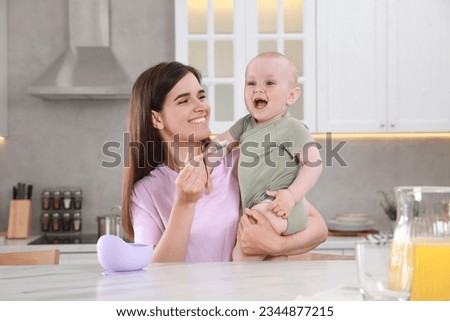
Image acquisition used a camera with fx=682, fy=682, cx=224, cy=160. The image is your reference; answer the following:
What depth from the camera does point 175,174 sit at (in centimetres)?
142

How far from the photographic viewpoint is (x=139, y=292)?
802 millimetres

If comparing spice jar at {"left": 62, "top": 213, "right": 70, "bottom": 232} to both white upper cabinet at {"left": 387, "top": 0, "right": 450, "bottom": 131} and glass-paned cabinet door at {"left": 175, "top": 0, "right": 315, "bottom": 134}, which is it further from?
white upper cabinet at {"left": 387, "top": 0, "right": 450, "bottom": 131}

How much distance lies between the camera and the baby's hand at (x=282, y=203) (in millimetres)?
1293

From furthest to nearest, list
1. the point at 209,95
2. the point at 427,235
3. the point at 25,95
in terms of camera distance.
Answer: the point at 25,95
the point at 209,95
the point at 427,235

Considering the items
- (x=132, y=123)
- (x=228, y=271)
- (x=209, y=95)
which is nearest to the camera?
(x=228, y=271)

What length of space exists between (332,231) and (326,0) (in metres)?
0.84

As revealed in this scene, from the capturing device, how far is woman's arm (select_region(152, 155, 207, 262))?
46.1 inches

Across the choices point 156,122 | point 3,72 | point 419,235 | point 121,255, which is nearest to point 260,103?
point 156,122

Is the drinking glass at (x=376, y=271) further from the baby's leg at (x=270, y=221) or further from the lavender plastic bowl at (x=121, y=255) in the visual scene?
the baby's leg at (x=270, y=221)

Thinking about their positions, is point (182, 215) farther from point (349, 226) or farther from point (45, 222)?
point (45, 222)

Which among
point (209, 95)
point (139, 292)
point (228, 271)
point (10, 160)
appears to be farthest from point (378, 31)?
point (139, 292)

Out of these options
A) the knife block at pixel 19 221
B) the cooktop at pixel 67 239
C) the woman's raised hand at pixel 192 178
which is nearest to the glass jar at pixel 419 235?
the woman's raised hand at pixel 192 178

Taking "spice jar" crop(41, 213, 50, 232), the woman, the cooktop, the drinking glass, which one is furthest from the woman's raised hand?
"spice jar" crop(41, 213, 50, 232)
